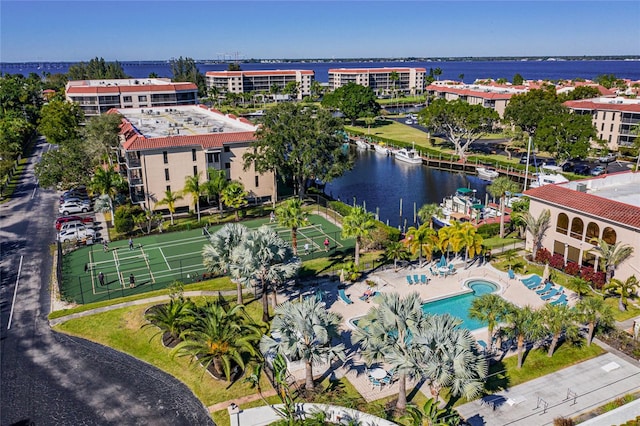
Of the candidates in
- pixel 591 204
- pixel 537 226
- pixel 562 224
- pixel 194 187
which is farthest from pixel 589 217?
pixel 194 187

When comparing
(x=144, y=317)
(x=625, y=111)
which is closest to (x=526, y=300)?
(x=144, y=317)

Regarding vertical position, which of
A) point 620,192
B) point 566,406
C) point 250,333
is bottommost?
point 566,406

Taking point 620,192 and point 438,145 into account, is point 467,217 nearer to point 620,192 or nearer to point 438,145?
point 620,192

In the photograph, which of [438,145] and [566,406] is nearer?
[566,406]

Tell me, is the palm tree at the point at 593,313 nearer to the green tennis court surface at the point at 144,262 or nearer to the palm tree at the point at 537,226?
the palm tree at the point at 537,226

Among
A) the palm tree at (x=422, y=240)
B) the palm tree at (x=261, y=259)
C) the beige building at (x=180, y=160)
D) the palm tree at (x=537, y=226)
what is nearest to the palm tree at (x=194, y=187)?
the beige building at (x=180, y=160)

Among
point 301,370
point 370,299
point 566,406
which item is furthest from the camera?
point 370,299

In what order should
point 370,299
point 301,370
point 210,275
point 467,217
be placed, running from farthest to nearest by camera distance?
point 467,217, point 210,275, point 370,299, point 301,370
